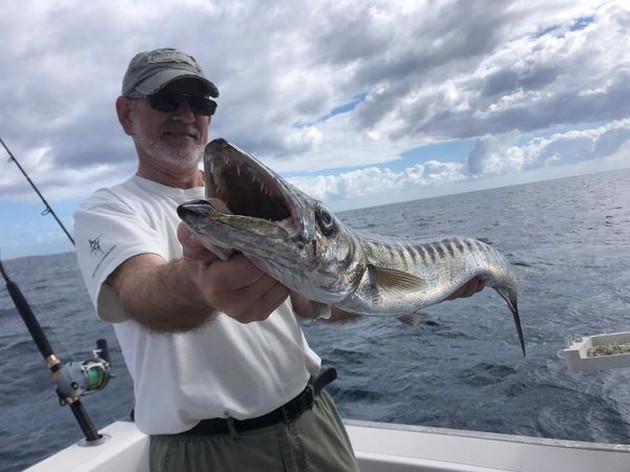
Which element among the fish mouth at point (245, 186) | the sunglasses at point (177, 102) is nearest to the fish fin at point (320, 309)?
the fish mouth at point (245, 186)

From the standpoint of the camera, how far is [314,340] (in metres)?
10.6

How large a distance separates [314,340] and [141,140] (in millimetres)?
8190

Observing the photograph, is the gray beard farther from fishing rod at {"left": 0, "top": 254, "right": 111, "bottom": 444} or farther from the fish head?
fishing rod at {"left": 0, "top": 254, "right": 111, "bottom": 444}

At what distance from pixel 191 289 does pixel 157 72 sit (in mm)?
1602

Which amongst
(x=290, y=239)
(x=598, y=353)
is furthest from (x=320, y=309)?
(x=598, y=353)

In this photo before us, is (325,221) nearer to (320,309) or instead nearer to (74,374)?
(320,309)

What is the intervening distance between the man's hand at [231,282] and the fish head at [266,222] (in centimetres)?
5

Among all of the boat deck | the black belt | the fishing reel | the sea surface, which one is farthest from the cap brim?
the boat deck

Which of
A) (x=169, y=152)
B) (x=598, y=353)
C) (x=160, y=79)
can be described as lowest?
(x=598, y=353)

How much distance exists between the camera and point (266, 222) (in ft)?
4.78

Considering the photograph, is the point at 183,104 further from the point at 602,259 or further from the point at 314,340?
the point at 602,259

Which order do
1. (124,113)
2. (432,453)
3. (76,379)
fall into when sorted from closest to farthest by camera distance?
(124,113), (432,453), (76,379)

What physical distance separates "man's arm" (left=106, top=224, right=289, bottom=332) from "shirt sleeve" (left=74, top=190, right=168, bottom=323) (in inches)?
1.7

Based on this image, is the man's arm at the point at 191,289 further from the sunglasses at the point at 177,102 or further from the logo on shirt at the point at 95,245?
the sunglasses at the point at 177,102
